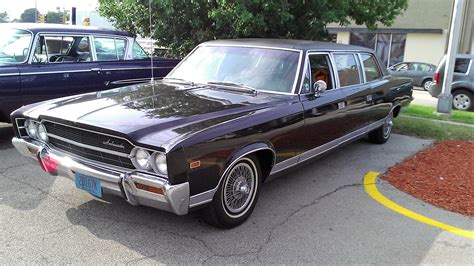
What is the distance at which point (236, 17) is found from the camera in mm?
8672

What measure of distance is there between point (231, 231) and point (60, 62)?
14.8ft

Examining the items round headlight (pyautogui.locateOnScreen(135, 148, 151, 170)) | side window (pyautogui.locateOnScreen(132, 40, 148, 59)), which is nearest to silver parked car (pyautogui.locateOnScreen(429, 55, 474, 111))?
side window (pyautogui.locateOnScreen(132, 40, 148, 59))

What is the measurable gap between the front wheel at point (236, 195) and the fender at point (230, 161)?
91 mm

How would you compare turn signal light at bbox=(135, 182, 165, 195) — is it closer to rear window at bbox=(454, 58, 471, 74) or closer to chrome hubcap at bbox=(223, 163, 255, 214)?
chrome hubcap at bbox=(223, 163, 255, 214)

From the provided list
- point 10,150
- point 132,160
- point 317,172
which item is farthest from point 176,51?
point 132,160

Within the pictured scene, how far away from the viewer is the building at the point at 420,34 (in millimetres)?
24859

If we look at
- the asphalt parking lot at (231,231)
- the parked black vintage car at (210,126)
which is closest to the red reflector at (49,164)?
the parked black vintage car at (210,126)

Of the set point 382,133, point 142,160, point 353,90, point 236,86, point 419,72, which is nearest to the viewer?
point 142,160

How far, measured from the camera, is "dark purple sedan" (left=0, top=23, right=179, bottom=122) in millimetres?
6281

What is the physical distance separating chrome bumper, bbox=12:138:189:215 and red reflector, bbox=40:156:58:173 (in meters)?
0.06

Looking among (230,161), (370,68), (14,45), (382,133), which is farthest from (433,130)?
(14,45)

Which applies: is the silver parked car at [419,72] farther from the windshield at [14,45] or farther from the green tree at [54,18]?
the green tree at [54,18]

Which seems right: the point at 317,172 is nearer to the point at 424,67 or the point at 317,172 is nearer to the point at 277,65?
the point at 277,65

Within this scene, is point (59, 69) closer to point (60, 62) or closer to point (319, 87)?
point (60, 62)
